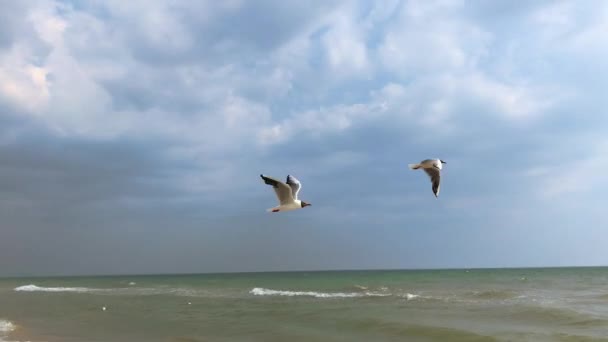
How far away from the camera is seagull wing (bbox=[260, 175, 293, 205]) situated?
10.4 metres

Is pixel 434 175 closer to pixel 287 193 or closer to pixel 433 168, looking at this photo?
pixel 433 168

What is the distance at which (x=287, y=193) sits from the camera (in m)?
10.7

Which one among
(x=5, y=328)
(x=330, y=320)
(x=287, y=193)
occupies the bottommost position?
(x=5, y=328)

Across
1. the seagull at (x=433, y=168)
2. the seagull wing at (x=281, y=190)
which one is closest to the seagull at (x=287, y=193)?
the seagull wing at (x=281, y=190)

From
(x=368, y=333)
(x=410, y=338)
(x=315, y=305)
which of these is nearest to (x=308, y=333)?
(x=368, y=333)

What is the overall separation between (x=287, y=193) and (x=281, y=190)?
13cm

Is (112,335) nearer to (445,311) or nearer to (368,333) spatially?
(368,333)

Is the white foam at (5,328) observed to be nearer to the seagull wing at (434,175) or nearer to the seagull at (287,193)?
the seagull at (287,193)

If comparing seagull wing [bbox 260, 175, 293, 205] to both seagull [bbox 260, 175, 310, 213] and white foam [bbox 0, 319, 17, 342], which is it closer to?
seagull [bbox 260, 175, 310, 213]

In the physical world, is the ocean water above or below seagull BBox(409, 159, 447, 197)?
below

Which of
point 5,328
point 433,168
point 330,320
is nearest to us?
point 433,168

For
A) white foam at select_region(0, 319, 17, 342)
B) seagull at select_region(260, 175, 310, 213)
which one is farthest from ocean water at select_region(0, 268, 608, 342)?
seagull at select_region(260, 175, 310, 213)

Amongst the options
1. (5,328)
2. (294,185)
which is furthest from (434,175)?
(5,328)

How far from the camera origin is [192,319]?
66.3 feet
